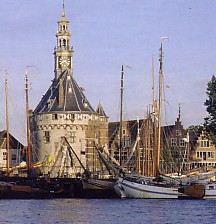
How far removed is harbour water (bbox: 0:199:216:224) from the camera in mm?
61938

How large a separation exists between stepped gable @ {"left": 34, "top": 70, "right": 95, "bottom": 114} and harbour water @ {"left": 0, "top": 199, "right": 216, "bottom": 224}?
36.4 meters

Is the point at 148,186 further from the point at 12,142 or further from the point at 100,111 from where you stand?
the point at 12,142

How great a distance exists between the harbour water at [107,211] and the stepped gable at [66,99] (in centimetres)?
3644

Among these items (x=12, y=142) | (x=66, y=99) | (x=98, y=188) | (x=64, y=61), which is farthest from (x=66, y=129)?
(x=98, y=188)

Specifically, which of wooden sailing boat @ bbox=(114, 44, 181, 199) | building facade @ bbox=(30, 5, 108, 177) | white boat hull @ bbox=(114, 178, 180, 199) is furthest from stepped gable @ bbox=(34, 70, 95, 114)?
white boat hull @ bbox=(114, 178, 180, 199)

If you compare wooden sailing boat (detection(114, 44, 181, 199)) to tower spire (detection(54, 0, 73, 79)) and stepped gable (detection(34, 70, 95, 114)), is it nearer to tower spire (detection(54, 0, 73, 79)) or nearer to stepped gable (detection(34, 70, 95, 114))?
stepped gable (detection(34, 70, 95, 114))

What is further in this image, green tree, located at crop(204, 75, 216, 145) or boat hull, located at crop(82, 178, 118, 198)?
green tree, located at crop(204, 75, 216, 145)

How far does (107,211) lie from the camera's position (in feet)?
228

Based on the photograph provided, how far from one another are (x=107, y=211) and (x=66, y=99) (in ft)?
175

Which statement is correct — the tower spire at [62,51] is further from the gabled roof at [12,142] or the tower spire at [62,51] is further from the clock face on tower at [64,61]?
the gabled roof at [12,142]

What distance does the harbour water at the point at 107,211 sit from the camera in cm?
6194

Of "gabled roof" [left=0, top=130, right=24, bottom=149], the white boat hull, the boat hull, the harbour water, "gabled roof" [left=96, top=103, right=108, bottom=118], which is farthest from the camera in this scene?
"gabled roof" [left=0, top=130, right=24, bottom=149]

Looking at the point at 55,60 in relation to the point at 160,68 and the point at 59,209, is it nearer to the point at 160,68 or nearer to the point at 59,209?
the point at 160,68

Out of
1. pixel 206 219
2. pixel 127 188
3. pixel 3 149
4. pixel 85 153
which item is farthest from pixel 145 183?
pixel 3 149
